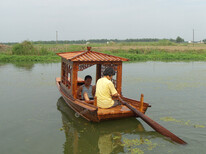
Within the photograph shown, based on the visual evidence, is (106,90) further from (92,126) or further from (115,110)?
(92,126)

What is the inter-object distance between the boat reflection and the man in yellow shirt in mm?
527

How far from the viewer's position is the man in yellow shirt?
19.1ft

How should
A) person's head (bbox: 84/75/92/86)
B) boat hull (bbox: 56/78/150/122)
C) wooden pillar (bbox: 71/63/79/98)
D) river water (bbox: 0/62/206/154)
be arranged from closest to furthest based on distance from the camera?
river water (bbox: 0/62/206/154), boat hull (bbox: 56/78/150/122), wooden pillar (bbox: 71/63/79/98), person's head (bbox: 84/75/92/86)

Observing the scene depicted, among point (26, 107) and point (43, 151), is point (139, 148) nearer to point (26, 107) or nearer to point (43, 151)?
point (43, 151)

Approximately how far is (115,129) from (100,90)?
3.35 ft

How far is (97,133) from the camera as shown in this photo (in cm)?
571

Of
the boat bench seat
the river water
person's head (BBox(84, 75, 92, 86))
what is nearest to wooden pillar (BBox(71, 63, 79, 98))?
person's head (BBox(84, 75, 92, 86))

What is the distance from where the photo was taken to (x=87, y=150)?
489 cm

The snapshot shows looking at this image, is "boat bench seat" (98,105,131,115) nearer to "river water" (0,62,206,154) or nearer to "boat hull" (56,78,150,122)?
"boat hull" (56,78,150,122)

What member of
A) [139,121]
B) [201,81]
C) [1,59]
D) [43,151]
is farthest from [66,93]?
[1,59]

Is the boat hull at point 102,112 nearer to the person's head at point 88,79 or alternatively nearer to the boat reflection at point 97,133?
the boat reflection at point 97,133

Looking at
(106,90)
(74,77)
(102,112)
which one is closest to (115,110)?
(102,112)

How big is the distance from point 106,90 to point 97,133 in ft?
3.43

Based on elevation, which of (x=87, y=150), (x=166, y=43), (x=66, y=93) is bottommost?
(x=87, y=150)
